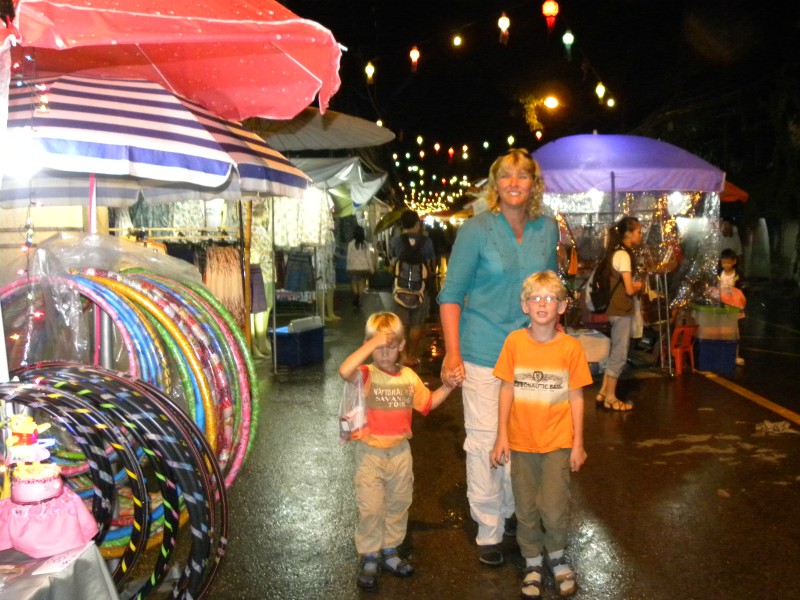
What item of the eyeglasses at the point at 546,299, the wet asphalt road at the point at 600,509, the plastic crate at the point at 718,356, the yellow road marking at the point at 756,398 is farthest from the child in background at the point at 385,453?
the plastic crate at the point at 718,356

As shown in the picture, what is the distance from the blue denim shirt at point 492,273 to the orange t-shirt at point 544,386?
0.28 m

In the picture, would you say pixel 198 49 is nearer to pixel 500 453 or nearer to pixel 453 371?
A: pixel 453 371

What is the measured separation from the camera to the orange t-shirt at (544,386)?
3988 mm

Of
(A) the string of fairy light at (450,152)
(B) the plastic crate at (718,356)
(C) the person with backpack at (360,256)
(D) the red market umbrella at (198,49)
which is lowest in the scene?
(B) the plastic crate at (718,356)

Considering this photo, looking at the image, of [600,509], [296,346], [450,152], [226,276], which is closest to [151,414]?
[600,509]

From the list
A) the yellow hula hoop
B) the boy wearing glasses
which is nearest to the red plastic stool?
the boy wearing glasses

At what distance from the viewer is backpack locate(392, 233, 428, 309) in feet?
32.7

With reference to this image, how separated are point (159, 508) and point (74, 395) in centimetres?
88

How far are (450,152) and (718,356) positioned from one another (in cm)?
2927

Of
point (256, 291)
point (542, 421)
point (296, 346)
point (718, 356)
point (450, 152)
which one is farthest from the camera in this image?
point (450, 152)

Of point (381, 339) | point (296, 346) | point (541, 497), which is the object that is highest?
point (381, 339)

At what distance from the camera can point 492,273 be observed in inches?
170

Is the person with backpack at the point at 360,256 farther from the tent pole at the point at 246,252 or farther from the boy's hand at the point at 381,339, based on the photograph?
the boy's hand at the point at 381,339

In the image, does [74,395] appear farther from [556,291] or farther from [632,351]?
[632,351]
